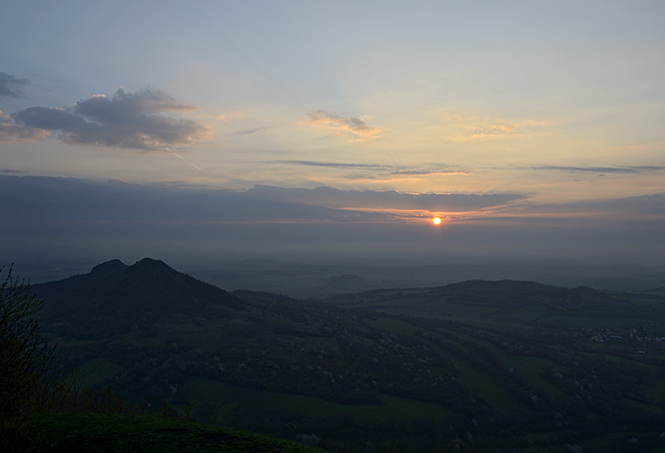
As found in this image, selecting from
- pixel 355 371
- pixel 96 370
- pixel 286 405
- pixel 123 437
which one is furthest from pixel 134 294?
pixel 123 437

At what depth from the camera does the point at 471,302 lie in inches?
4446

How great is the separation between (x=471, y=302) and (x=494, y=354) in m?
61.3

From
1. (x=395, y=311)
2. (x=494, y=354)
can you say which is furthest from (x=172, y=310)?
(x=395, y=311)

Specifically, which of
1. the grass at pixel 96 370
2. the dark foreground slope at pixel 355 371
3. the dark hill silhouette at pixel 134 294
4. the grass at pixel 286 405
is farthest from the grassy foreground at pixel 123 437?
the dark hill silhouette at pixel 134 294

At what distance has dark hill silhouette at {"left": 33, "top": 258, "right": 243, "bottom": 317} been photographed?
5328 cm

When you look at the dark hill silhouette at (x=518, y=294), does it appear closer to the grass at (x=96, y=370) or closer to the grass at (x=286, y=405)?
the grass at (x=286, y=405)

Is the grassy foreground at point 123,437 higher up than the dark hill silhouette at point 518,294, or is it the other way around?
the grassy foreground at point 123,437

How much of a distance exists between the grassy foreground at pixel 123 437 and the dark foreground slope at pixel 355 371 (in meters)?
13.7

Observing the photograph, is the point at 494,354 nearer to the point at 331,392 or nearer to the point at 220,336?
the point at 331,392

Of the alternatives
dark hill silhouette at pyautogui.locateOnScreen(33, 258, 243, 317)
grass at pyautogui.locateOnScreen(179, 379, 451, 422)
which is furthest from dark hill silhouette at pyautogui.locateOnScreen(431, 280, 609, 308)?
grass at pyautogui.locateOnScreen(179, 379, 451, 422)

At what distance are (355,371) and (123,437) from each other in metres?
30.1

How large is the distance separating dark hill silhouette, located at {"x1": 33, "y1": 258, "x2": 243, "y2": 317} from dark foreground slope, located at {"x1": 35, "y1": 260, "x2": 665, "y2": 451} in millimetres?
286

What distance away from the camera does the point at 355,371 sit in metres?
41.4

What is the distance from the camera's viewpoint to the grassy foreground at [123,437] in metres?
12.7
